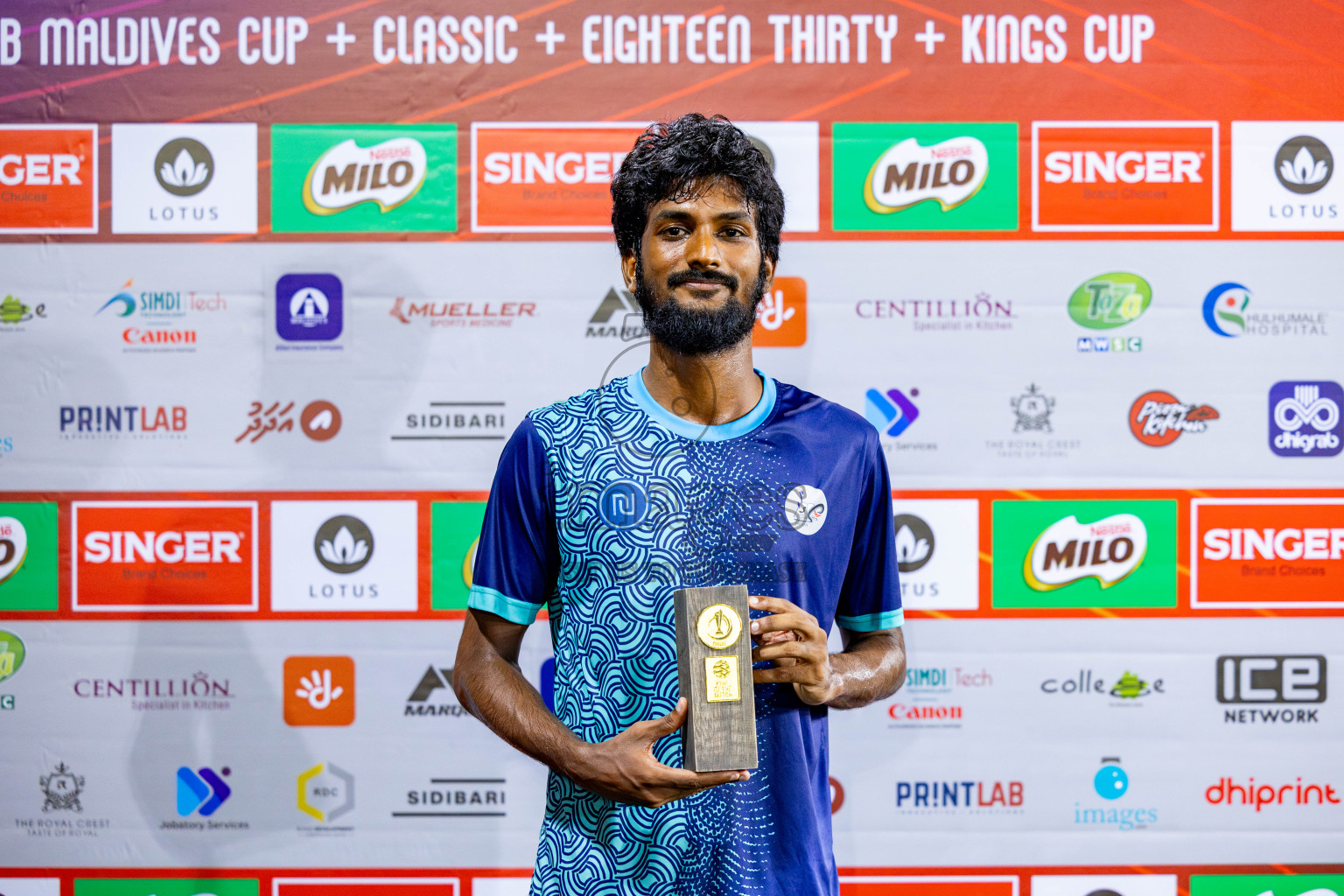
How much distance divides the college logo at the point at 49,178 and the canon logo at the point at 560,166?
0.99 metres

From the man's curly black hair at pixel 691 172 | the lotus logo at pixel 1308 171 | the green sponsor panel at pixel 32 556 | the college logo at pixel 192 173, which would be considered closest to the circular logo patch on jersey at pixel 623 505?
the man's curly black hair at pixel 691 172

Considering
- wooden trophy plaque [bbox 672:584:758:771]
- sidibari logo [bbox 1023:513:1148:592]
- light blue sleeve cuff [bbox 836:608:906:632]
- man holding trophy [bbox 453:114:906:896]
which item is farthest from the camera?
sidibari logo [bbox 1023:513:1148:592]

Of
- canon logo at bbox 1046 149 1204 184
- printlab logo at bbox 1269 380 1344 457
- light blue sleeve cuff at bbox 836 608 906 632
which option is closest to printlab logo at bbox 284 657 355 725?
light blue sleeve cuff at bbox 836 608 906 632

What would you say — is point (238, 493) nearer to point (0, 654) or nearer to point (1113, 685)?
point (0, 654)

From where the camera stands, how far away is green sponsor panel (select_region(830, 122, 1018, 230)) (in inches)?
82.4

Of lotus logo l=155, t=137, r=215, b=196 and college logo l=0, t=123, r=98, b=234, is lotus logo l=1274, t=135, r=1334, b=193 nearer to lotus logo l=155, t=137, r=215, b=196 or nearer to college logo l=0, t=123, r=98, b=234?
lotus logo l=155, t=137, r=215, b=196

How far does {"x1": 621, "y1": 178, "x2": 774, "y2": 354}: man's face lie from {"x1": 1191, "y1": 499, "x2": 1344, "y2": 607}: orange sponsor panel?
1534 mm

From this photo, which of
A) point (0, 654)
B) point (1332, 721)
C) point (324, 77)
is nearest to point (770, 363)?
point (324, 77)

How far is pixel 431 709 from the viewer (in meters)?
2.10

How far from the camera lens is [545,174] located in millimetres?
2090

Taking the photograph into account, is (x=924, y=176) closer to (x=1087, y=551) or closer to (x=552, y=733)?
(x=1087, y=551)

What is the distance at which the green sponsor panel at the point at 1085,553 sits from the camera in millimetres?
2082

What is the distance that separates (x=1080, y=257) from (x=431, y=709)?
1.89 metres

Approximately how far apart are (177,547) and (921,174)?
1.98 m
